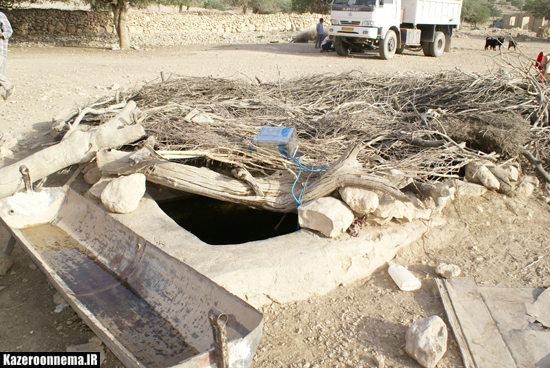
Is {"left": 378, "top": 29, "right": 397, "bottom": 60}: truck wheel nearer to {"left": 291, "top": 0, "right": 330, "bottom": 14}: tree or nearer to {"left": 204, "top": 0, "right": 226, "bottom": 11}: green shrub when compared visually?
{"left": 291, "top": 0, "right": 330, "bottom": 14}: tree

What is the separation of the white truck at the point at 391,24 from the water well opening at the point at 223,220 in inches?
353

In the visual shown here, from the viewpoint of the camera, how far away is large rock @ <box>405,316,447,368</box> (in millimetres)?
2492

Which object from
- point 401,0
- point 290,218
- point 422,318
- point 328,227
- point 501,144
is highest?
point 401,0

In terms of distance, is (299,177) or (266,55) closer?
(299,177)

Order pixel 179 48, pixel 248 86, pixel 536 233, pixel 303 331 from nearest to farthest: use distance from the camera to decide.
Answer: pixel 303 331, pixel 536 233, pixel 248 86, pixel 179 48

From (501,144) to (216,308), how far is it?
3.48 metres

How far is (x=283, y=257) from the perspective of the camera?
3162 mm

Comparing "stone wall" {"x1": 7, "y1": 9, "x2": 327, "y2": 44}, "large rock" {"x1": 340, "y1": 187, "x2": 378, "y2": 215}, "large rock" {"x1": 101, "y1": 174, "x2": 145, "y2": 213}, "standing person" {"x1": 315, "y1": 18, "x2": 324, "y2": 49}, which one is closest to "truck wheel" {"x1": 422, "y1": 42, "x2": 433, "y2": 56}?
"standing person" {"x1": 315, "y1": 18, "x2": 324, "y2": 49}

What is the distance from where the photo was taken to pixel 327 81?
6711 mm

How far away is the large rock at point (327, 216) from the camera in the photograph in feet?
11.0

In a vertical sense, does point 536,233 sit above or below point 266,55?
below

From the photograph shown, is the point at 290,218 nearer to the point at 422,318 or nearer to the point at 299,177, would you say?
the point at 299,177

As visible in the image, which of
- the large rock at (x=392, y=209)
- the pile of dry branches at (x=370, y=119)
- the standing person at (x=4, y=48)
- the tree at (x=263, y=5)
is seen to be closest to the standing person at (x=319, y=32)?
the pile of dry branches at (x=370, y=119)

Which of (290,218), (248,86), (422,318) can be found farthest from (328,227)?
(248,86)
